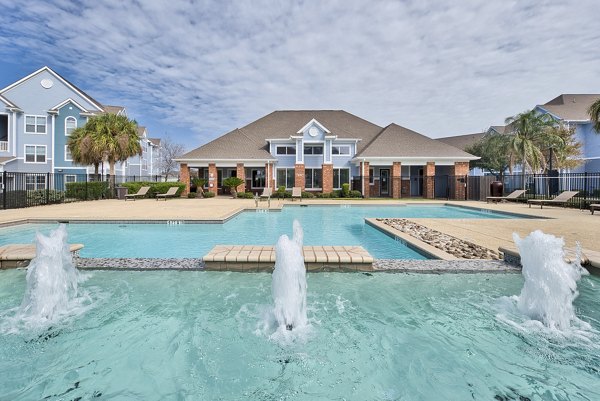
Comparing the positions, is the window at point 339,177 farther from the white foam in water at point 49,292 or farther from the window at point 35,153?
the window at point 35,153

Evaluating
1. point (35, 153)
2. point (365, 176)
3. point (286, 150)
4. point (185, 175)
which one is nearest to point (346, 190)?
point (365, 176)

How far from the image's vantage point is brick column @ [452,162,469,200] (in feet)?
88.0

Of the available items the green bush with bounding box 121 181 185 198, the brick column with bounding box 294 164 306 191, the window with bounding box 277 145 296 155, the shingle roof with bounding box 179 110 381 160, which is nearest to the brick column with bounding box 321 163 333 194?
the brick column with bounding box 294 164 306 191

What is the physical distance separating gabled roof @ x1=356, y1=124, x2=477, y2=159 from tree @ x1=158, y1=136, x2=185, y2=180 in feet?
137

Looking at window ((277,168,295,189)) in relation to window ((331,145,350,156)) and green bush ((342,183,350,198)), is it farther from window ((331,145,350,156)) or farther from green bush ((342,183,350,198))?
green bush ((342,183,350,198))

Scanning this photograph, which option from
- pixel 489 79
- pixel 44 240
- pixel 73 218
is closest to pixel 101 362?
pixel 44 240

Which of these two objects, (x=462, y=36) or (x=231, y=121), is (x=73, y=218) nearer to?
(x=462, y=36)

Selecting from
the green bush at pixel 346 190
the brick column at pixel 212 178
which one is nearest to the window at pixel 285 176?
the green bush at pixel 346 190

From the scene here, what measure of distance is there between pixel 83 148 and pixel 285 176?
53.6ft

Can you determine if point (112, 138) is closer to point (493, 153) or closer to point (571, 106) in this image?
point (493, 153)

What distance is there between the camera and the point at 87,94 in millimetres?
38969

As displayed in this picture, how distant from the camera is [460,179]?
88.2ft

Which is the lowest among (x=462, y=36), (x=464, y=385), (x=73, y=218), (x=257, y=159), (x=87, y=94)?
(x=464, y=385)

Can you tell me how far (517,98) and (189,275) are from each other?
37.3 m
